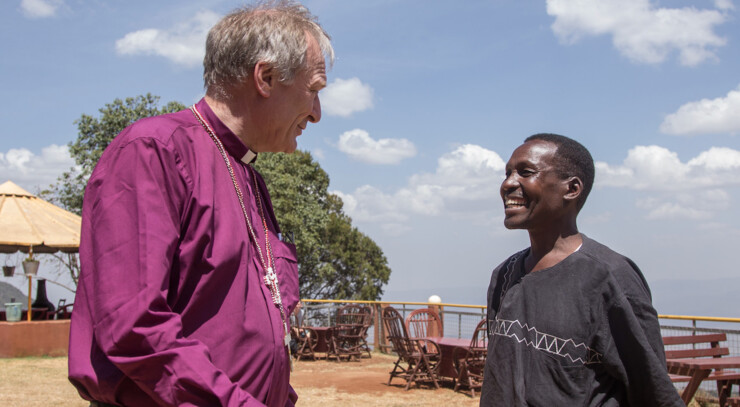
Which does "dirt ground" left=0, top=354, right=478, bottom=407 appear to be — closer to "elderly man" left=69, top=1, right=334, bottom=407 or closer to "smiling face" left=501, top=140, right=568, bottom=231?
"smiling face" left=501, top=140, right=568, bottom=231

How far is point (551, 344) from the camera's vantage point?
2209 mm

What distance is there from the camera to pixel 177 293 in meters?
1.37

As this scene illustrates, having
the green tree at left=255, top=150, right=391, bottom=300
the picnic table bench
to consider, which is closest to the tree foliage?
the green tree at left=255, top=150, right=391, bottom=300

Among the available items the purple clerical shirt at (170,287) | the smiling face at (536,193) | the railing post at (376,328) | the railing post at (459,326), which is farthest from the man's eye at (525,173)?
the railing post at (376,328)

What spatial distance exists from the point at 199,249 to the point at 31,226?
14.1 meters

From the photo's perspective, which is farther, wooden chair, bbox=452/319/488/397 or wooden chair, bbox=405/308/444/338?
wooden chair, bbox=405/308/444/338

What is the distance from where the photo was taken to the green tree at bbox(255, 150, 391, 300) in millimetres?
25828

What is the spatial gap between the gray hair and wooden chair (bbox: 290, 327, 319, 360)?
40.7ft

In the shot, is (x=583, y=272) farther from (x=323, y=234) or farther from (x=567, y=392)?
(x=323, y=234)

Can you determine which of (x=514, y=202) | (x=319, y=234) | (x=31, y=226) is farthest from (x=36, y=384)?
(x=319, y=234)

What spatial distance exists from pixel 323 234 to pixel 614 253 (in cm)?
2837

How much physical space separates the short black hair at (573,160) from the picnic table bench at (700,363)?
180 inches

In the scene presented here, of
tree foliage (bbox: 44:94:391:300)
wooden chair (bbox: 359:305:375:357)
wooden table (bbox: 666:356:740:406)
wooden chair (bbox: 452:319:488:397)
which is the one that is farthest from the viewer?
tree foliage (bbox: 44:94:391:300)

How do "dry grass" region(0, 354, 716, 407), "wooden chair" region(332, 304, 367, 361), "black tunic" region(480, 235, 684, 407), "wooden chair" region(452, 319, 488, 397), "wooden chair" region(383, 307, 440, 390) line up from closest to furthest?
"black tunic" region(480, 235, 684, 407) < "dry grass" region(0, 354, 716, 407) < "wooden chair" region(452, 319, 488, 397) < "wooden chair" region(383, 307, 440, 390) < "wooden chair" region(332, 304, 367, 361)
